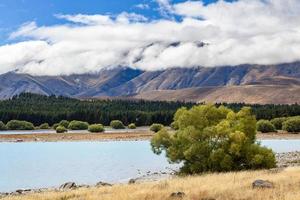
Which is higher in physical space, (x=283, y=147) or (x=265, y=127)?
(x=265, y=127)

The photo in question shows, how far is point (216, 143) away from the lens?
157 feet

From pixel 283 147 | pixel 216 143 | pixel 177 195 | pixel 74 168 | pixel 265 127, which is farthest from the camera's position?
pixel 265 127

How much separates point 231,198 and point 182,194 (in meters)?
2.35

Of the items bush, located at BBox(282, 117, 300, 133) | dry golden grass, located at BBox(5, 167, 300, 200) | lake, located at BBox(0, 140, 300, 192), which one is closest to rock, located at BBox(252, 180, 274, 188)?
dry golden grass, located at BBox(5, 167, 300, 200)

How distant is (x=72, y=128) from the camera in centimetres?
18888

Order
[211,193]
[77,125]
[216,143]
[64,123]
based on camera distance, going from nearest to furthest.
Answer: [211,193] < [216,143] < [77,125] < [64,123]

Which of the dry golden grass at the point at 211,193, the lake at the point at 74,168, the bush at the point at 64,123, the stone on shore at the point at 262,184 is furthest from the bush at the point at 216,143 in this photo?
the bush at the point at 64,123

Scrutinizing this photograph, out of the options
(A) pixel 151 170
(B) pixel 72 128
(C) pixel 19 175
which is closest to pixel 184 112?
(A) pixel 151 170

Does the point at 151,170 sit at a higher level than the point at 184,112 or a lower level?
lower

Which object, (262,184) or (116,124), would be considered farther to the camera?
(116,124)

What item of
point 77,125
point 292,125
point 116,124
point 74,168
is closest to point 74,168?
point 74,168

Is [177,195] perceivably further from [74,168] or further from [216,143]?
[74,168]

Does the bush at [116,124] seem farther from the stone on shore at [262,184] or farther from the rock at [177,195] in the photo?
→ the rock at [177,195]

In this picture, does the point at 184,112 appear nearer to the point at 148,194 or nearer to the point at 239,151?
the point at 239,151
